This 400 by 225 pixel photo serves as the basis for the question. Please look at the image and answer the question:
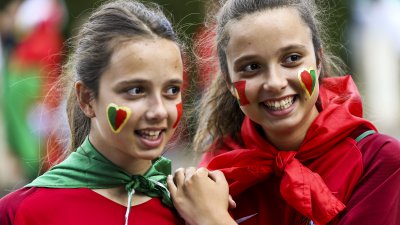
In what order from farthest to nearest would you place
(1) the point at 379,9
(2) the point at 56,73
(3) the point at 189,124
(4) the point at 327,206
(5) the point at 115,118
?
(1) the point at 379,9 → (3) the point at 189,124 → (2) the point at 56,73 → (4) the point at 327,206 → (5) the point at 115,118

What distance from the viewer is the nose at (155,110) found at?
344cm

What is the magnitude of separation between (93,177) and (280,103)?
898 millimetres

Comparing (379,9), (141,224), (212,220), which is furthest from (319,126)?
(379,9)

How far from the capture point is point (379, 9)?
13.3m

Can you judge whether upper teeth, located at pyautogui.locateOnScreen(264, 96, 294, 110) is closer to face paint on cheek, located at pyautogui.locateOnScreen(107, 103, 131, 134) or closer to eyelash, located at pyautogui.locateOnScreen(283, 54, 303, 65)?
eyelash, located at pyautogui.locateOnScreen(283, 54, 303, 65)

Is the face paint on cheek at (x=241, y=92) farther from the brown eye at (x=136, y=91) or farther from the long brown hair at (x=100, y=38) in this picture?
the brown eye at (x=136, y=91)

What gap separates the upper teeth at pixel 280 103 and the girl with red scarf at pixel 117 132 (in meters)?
0.48

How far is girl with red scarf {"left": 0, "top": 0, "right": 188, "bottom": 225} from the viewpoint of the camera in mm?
3430

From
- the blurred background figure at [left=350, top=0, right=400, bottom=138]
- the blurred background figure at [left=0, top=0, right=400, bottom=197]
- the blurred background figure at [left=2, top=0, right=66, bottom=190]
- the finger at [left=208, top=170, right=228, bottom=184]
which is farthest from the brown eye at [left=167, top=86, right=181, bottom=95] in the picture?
the blurred background figure at [left=350, top=0, right=400, bottom=138]

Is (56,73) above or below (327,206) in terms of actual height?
above

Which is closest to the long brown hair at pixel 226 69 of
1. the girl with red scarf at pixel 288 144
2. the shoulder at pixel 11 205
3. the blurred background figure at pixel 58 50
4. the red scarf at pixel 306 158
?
the girl with red scarf at pixel 288 144

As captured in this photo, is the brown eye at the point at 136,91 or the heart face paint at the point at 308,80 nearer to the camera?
the brown eye at the point at 136,91

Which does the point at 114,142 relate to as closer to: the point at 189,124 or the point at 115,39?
the point at 115,39

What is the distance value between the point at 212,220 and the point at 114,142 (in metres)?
0.52
